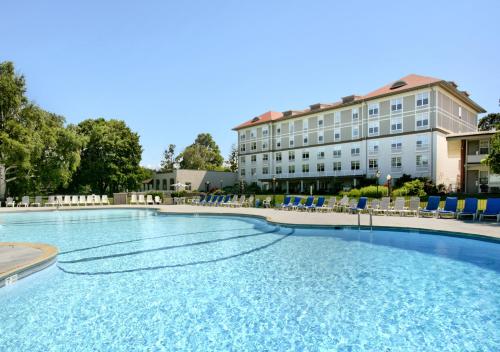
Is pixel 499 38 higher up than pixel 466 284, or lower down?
higher up

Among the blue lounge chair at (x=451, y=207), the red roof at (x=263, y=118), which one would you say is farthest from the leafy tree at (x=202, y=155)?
the blue lounge chair at (x=451, y=207)

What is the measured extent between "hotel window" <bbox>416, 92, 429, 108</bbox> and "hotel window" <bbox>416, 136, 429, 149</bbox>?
3.47 m

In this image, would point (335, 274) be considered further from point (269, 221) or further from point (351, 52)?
point (351, 52)

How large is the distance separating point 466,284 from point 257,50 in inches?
700

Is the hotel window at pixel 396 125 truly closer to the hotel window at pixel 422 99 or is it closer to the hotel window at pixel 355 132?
the hotel window at pixel 422 99

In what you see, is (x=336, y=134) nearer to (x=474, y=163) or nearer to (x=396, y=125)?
(x=396, y=125)

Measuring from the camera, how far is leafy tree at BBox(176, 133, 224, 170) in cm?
7369

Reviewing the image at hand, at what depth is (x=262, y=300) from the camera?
5.52 m

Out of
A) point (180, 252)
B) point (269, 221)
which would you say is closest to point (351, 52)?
point (269, 221)

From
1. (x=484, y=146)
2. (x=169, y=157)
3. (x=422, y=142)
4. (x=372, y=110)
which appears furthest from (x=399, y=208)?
(x=169, y=157)

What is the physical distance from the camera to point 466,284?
6.34 m

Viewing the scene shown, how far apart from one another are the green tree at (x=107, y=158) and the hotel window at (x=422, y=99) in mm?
36226

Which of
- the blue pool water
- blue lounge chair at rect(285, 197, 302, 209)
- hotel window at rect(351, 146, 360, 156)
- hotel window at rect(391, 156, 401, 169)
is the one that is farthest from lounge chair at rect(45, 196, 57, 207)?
hotel window at rect(391, 156, 401, 169)

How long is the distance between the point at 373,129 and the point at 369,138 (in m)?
1.17
